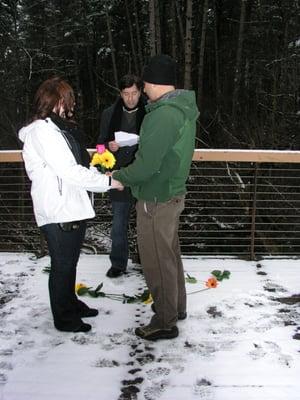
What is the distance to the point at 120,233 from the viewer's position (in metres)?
3.92

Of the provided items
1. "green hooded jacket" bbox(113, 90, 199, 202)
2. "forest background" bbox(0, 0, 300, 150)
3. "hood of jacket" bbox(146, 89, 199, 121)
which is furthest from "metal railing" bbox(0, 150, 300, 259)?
"hood of jacket" bbox(146, 89, 199, 121)

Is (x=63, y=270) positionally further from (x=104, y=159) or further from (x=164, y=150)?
(x=164, y=150)

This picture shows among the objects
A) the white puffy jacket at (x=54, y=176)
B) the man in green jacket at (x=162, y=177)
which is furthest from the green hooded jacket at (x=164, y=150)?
the white puffy jacket at (x=54, y=176)

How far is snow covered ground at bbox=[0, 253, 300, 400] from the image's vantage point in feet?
8.06

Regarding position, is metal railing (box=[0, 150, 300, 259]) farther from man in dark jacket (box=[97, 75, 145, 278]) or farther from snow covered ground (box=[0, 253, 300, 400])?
snow covered ground (box=[0, 253, 300, 400])

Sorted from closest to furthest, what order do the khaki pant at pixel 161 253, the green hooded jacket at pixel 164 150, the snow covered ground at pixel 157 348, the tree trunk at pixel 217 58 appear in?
the snow covered ground at pixel 157 348
the green hooded jacket at pixel 164 150
the khaki pant at pixel 161 253
the tree trunk at pixel 217 58

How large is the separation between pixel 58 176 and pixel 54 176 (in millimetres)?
44

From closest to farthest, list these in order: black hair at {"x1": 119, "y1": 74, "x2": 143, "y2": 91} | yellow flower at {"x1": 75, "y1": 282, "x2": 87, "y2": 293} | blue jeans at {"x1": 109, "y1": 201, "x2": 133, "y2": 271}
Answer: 1. black hair at {"x1": 119, "y1": 74, "x2": 143, "y2": 91}
2. yellow flower at {"x1": 75, "y1": 282, "x2": 87, "y2": 293}
3. blue jeans at {"x1": 109, "y1": 201, "x2": 133, "y2": 271}

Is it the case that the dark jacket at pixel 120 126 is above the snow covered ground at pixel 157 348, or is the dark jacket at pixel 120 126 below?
above

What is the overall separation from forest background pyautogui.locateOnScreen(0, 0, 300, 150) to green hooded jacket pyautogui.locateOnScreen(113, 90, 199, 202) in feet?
23.5

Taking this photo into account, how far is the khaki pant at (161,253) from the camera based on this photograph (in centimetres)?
282

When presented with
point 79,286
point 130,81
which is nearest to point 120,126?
point 130,81

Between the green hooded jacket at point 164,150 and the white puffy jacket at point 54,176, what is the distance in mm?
217

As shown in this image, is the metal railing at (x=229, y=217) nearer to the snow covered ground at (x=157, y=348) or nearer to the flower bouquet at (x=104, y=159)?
the snow covered ground at (x=157, y=348)
